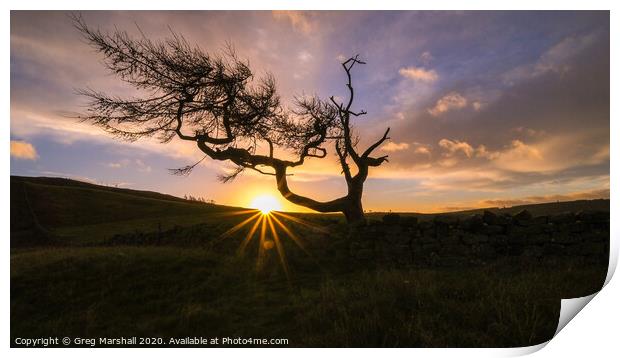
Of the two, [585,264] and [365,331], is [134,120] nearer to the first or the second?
[365,331]

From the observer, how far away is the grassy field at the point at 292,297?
5.77 metres

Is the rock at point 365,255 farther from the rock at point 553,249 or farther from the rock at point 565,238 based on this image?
the rock at point 565,238

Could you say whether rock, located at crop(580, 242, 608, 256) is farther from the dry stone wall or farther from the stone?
the stone

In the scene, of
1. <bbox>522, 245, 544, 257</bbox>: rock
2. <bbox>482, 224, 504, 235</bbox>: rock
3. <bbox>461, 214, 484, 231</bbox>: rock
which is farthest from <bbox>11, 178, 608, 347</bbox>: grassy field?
<bbox>461, 214, 484, 231</bbox>: rock

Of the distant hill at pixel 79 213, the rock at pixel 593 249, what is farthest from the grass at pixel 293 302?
the distant hill at pixel 79 213

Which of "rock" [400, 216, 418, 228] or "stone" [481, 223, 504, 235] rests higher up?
"rock" [400, 216, 418, 228]

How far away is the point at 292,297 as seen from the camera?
7.72 metres

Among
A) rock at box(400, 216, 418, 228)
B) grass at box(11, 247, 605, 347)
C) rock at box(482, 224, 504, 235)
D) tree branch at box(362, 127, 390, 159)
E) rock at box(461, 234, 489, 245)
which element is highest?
tree branch at box(362, 127, 390, 159)

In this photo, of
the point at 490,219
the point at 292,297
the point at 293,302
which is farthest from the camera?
the point at 490,219

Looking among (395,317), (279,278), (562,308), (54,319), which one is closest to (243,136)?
(279,278)

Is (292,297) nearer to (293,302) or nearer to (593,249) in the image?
(293,302)

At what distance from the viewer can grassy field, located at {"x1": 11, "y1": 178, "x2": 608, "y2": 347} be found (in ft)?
18.9

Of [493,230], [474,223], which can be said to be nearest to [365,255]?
[474,223]
